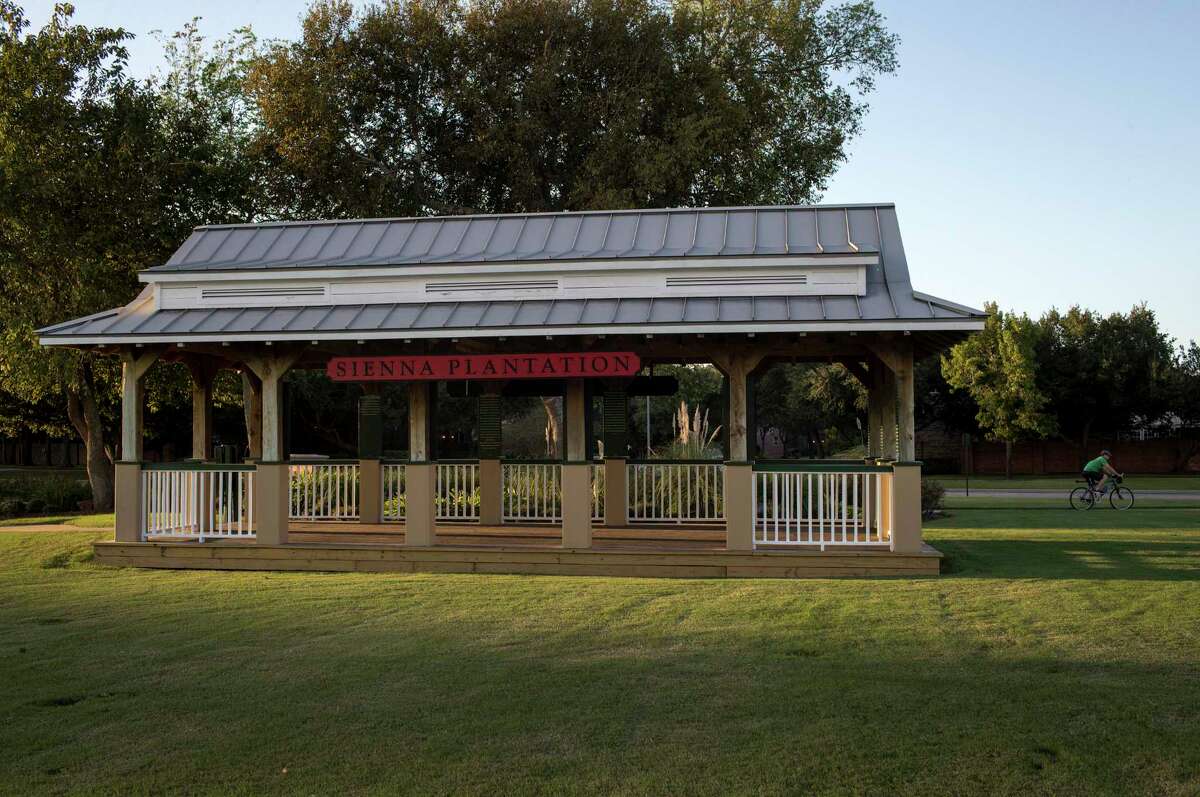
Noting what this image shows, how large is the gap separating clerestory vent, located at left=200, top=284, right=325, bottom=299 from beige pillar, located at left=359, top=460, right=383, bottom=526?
12.4 feet

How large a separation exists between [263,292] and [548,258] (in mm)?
3855

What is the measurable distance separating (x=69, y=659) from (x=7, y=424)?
109 ft

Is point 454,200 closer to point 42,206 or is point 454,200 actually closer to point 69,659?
point 42,206

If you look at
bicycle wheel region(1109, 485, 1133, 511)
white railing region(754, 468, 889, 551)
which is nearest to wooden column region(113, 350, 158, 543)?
white railing region(754, 468, 889, 551)

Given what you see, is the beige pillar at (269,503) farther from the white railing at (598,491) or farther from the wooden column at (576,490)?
the white railing at (598,491)

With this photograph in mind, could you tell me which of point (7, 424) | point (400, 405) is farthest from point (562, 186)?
point (7, 424)

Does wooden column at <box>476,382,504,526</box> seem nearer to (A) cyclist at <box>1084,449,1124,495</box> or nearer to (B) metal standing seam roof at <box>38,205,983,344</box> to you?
(B) metal standing seam roof at <box>38,205,983,344</box>

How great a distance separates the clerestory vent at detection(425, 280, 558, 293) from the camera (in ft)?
46.3

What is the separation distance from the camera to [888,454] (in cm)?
1474

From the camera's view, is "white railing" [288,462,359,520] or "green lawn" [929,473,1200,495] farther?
"green lawn" [929,473,1200,495]

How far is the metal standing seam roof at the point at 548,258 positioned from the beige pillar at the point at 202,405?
4.11 ft

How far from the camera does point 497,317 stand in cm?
1347

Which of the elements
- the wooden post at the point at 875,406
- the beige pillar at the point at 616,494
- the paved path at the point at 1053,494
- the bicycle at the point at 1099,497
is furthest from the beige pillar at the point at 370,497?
the paved path at the point at 1053,494

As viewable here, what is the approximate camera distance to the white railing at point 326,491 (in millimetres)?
17672
